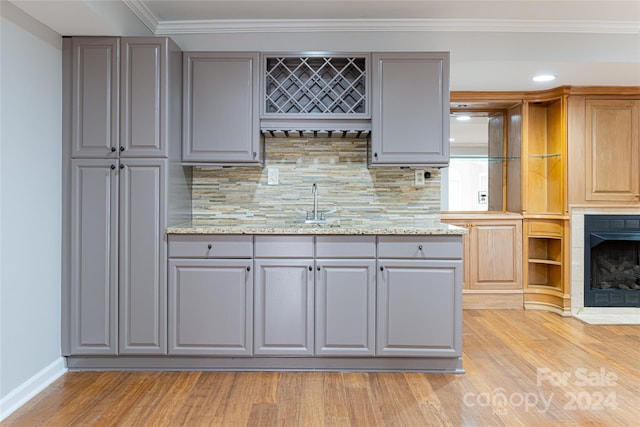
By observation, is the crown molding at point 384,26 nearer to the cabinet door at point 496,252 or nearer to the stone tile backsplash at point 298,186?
the stone tile backsplash at point 298,186

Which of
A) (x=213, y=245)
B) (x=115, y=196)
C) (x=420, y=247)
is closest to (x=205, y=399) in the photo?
(x=213, y=245)

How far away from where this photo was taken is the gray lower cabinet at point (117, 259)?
2.70 m

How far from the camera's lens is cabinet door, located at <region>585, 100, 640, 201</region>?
4.12 m

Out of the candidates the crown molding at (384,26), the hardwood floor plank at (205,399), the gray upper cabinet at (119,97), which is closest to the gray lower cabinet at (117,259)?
the gray upper cabinet at (119,97)

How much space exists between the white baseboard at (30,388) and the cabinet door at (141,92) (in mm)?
1296

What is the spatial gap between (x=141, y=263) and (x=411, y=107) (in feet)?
6.42

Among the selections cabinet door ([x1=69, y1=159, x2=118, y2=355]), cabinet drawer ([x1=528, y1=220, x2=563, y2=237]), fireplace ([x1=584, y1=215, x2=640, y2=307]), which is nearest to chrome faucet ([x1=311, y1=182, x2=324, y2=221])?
cabinet door ([x1=69, y1=159, x2=118, y2=355])

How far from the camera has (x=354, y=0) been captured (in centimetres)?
295

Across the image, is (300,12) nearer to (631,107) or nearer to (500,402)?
(500,402)

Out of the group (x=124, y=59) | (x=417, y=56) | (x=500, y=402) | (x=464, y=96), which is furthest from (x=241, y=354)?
(x=464, y=96)

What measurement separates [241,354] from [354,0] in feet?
7.71

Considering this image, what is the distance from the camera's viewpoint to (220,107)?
117 inches

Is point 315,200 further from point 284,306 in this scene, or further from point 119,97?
point 119,97

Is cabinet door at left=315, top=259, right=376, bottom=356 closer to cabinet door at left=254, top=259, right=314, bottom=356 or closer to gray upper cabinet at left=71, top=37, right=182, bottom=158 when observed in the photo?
cabinet door at left=254, top=259, right=314, bottom=356
